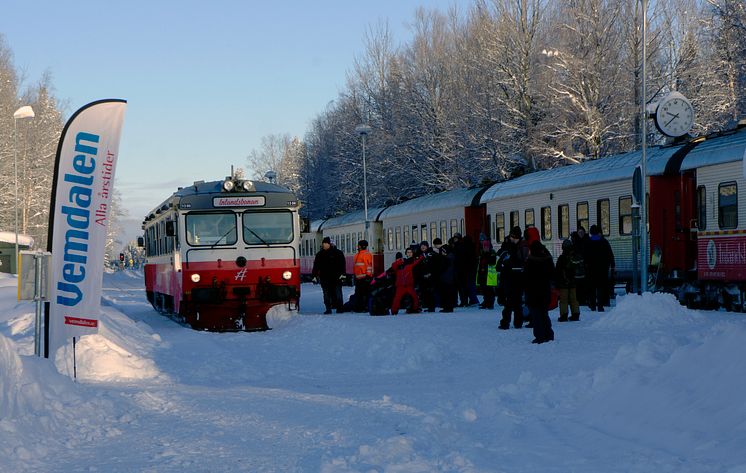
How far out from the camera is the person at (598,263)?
2072cm

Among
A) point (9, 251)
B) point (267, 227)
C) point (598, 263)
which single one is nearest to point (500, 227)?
point (598, 263)

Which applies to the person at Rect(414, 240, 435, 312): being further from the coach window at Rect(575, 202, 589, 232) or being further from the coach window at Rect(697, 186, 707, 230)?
the coach window at Rect(697, 186, 707, 230)

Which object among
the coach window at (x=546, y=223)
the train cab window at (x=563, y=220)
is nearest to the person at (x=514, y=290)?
the train cab window at (x=563, y=220)

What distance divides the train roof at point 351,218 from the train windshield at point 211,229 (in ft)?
76.8

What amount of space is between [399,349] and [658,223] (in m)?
9.96

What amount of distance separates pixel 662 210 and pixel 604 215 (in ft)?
7.99

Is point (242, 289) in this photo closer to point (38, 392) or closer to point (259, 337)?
point (259, 337)

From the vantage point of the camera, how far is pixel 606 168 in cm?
2453

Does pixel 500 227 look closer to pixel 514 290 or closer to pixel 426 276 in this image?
pixel 426 276

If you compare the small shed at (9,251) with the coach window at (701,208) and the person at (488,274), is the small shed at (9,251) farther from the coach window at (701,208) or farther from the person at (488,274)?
the coach window at (701,208)

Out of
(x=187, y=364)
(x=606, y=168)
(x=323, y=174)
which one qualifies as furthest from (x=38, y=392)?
(x=323, y=174)

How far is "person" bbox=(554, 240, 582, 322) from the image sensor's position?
1845 cm

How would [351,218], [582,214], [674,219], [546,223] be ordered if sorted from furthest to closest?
[351,218]
[546,223]
[582,214]
[674,219]

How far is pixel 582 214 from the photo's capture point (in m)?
25.3
